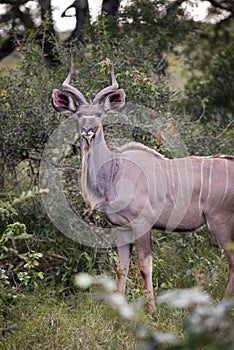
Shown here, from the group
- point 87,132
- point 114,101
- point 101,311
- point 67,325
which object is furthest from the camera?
point 114,101

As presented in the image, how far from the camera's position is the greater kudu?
11.8 feet

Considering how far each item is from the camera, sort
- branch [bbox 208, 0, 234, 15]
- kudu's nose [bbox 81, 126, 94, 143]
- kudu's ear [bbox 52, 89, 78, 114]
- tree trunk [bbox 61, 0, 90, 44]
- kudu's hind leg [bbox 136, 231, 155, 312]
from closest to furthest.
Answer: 1. kudu's nose [bbox 81, 126, 94, 143]
2. kudu's hind leg [bbox 136, 231, 155, 312]
3. kudu's ear [bbox 52, 89, 78, 114]
4. tree trunk [bbox 61, 0, 90, 44]
5. branch [bbox 208, 0, 234, 15]

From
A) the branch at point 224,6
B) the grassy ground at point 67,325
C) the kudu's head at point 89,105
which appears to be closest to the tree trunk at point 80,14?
the branch at point 224,6

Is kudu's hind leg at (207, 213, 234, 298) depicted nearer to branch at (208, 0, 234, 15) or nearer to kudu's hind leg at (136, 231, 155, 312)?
kudu's hind leg at (136, 231, 155, 312)

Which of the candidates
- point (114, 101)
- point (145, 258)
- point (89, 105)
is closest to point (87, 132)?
point (89, 105)

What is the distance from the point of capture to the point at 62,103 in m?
3.84

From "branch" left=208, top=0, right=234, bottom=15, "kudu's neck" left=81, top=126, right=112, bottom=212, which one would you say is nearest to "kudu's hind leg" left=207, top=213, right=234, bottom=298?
"kudu's neck" left=81, top=126, right=112, bottom=212

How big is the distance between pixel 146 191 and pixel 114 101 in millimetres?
602

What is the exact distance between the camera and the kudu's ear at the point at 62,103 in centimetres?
376

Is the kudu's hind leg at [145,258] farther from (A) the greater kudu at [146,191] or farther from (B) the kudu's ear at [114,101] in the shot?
(B) the kudu's ear at [114,101]

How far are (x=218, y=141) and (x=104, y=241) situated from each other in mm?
1441

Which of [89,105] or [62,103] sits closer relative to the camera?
[89,105]

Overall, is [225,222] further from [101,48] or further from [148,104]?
[101,48]

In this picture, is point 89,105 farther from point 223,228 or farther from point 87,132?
point 223,228
